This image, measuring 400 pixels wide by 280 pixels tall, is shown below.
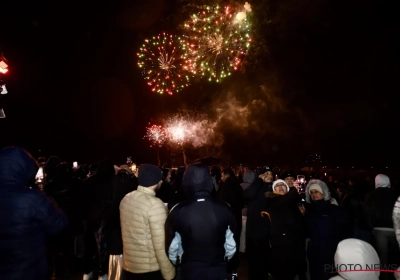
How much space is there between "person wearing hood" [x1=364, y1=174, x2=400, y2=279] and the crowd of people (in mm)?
17

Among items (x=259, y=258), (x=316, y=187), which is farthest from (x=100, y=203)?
(x=316, y=187)

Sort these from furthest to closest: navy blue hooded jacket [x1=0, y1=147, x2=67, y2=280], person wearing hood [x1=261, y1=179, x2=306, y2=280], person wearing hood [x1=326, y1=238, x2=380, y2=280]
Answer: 1. person wearing hood [x1=261, y1=179, x2=306, y2=280]
2. navy blue hooded jacket [x1=0, y1=147, x2=67, y2=280]
3. person wearing hood [x1=326, y1=238, x2=380, y2=280]

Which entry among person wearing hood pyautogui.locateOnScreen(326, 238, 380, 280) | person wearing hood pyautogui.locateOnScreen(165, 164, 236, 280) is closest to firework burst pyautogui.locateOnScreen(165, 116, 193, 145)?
person wearing hood pyautogui.locateOnScreen(165, 164, 236, 280)

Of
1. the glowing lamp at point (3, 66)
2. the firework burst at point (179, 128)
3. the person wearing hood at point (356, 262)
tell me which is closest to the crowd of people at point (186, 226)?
the person wearing hood at point (356, 262)

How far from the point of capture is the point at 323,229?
16.7 ft

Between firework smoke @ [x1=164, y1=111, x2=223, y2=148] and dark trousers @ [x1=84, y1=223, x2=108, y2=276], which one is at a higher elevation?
firework smoke @ [x1=164, y1=111, x2=223, y2=148]

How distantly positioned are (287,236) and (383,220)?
2.27 m

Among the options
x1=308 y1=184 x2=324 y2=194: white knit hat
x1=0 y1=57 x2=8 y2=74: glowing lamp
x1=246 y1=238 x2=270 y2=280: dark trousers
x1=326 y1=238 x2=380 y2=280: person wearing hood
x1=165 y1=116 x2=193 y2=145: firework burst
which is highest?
x1=165 y1=116 x2=193 y2=145: firework burst

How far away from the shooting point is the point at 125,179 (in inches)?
235

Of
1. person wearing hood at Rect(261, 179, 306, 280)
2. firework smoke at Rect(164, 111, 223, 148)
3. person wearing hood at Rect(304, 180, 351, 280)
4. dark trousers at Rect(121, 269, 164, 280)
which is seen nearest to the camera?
dark trousers at Rect(121, 269, 164, 280)

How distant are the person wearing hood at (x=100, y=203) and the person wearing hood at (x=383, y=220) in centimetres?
479

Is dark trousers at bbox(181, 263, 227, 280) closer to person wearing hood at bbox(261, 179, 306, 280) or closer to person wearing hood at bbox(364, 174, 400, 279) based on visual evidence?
person wearing hood at bbox(261, 179, 306, 280)

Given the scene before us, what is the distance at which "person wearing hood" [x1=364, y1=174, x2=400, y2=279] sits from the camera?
20.1 feet

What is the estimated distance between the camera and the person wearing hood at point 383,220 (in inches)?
241
